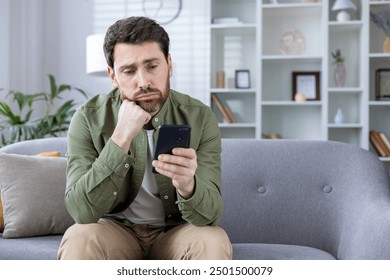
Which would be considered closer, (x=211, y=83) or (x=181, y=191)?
Answer: (x=181, y=191)

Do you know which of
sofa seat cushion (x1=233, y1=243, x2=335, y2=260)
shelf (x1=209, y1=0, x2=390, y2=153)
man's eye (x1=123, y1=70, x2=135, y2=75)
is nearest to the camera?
man's eye (x1=123, y1=70, x2=135, y2=75)

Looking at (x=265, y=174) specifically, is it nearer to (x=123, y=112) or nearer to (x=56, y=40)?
(x=123, y=112)

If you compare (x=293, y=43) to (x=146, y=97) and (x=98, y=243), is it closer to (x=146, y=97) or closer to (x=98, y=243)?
(x=146, y=97)

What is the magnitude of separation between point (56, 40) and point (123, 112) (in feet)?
11.7

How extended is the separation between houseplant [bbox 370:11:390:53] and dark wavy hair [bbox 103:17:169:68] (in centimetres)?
Answer: 329

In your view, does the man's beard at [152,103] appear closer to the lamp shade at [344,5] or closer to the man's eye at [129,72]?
the man's eye at [129,72]

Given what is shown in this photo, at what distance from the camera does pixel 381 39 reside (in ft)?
15.1

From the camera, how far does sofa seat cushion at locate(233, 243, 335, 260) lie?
183 centimetres

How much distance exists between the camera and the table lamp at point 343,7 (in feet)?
14.4

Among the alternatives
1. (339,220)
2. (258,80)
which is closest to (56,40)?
(258,80)

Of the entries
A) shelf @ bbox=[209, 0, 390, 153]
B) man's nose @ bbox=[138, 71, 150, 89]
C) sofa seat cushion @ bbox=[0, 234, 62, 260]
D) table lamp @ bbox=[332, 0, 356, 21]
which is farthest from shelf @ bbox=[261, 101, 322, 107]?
man's nose @ bbox=[138, 71, 150, 89]

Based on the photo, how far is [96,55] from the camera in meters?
3.70

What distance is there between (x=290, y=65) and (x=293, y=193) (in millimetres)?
2700

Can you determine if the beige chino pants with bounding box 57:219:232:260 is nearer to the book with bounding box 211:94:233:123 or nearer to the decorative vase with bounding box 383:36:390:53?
the book with bounding box 211:94:233:123
